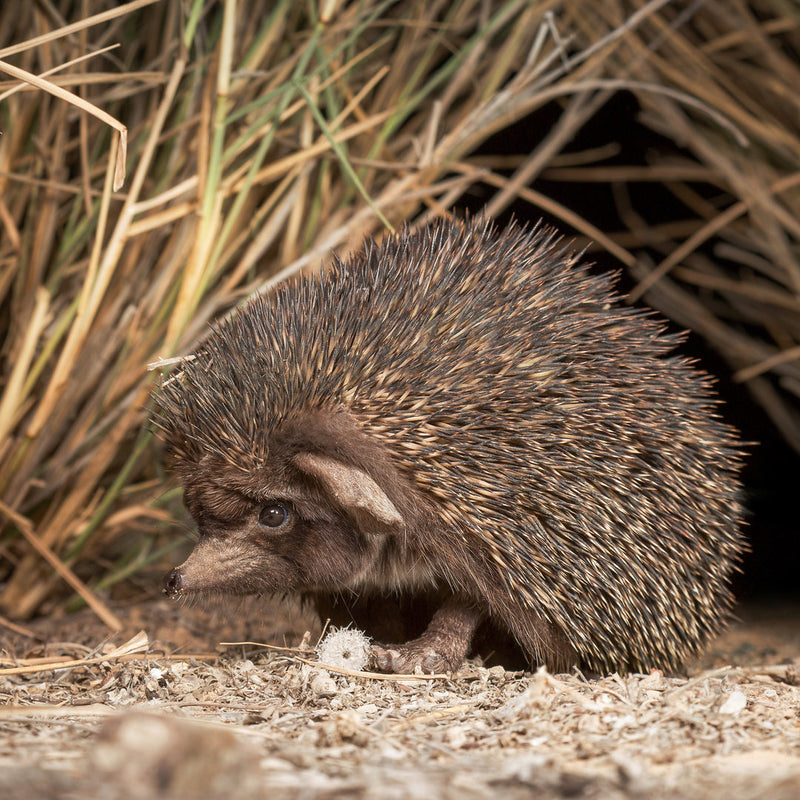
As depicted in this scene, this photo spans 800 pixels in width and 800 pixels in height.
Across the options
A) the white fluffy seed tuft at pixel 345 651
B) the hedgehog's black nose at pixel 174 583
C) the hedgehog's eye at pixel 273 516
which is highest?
the hedgehog's eye at pixel 273 516

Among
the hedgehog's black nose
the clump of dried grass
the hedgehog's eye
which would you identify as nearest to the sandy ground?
the hedgehog's black nose

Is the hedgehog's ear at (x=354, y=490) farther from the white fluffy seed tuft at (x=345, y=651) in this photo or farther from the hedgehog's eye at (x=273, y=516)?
the white fluffy seed tuft at (x=345, y=651)

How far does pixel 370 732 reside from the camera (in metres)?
2.28

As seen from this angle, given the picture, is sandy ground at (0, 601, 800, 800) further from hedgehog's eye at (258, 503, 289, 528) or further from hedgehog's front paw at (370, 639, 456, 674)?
hedgehog's eye at (258, 503, 289, 528)

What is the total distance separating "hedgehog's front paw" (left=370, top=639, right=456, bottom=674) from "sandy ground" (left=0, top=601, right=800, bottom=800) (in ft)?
0.27

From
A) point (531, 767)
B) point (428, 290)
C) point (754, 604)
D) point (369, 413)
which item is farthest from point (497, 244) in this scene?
point (754, 604)

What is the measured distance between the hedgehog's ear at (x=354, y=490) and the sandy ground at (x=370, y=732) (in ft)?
1.50

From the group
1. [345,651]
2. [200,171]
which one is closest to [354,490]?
[345,651]

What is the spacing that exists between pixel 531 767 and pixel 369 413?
1.32 metres

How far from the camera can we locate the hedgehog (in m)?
3.06

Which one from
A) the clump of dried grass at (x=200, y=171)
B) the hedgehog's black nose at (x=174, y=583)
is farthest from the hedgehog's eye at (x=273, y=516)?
the clump of dried grass at (x=200, y=171)

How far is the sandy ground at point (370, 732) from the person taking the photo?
170cm

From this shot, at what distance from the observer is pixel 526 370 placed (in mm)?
3141

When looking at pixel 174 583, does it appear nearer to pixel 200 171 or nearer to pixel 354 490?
pixel 354 490
